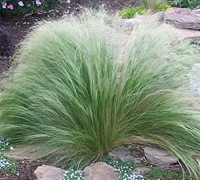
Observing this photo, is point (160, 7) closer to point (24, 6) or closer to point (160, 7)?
point (160, 7)

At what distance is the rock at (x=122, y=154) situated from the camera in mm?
2803

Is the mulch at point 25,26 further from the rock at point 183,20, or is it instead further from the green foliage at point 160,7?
the rock at point 183,20

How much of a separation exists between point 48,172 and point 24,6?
486cm

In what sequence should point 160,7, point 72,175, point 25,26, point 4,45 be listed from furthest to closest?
point 25,26, point 160,7, point 4,45, point 72,175

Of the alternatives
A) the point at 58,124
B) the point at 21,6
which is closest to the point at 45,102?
the point at 58,124

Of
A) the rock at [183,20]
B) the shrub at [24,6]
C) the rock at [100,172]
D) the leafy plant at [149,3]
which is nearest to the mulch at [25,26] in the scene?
the shrub at [24,6]

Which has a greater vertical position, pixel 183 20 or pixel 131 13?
pixel 183 20

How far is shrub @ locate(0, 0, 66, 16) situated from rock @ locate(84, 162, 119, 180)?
4383mm

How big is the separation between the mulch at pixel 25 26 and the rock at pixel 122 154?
1.50ft

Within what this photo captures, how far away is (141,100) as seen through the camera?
2.79 meters

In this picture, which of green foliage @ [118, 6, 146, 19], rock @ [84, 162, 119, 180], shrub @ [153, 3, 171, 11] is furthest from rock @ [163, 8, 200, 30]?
rock @ [84, 162, 119, 180]

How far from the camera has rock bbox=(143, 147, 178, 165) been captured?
2744 millimetres

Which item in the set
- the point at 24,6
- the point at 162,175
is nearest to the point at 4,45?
the point at 24,6

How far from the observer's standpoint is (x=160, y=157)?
275cm
